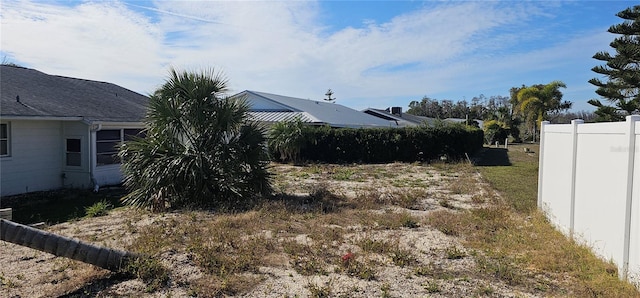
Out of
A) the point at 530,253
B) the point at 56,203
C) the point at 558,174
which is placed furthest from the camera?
the point at 56,203

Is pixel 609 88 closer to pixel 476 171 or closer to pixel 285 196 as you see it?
pixel 476 171

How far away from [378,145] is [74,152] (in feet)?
43.9

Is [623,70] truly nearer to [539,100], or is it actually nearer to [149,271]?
[149,271]

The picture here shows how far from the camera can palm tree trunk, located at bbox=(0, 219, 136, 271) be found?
168 inches

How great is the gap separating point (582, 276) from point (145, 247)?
5398 mm

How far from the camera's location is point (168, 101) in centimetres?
948

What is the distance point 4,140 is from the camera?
1081 cm

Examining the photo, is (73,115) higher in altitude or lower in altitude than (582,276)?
higher

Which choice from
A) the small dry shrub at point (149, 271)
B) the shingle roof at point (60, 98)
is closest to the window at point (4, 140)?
the shingle roof at point (60, 98)

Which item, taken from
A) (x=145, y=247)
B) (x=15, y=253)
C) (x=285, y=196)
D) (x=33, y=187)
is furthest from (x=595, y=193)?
(x=33, y=187)

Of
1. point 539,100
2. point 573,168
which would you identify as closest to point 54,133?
point 573,168

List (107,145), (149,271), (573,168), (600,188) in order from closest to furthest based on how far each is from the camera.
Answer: (149,271), (600,188), (573,168), (107,145)

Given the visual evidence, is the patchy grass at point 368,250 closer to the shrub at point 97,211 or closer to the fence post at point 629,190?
the fence post at point 629,190

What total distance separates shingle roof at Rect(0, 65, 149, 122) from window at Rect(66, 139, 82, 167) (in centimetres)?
88
